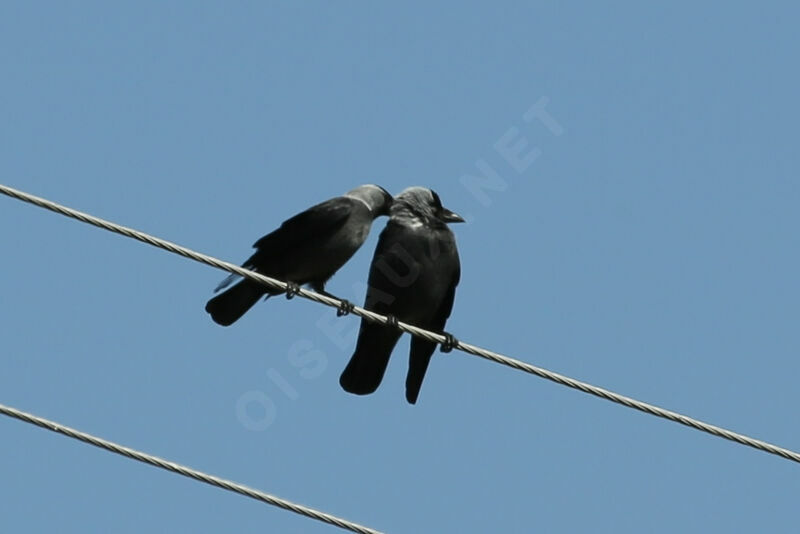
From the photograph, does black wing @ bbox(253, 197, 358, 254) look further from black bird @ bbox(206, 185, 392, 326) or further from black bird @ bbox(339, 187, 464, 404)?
black bird @ bbox(339, 187, 464, 404)

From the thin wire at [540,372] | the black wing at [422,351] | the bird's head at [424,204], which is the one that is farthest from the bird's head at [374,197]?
the thin wire at [540,372]

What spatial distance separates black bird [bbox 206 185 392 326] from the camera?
32.4 ft

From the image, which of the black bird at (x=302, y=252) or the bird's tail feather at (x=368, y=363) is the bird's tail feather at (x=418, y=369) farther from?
the black bird at (x=302, y=252)

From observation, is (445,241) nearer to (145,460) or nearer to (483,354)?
(483,354)

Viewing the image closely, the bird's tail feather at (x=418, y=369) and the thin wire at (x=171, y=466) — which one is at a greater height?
the bird's tail feather at (x=418, y=369)

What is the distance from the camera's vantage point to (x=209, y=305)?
9922mm

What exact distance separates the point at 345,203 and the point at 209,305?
1.03 m

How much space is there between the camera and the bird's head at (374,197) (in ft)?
33.6

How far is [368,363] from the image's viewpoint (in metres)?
10.1

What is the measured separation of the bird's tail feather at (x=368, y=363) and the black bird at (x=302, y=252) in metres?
0.43

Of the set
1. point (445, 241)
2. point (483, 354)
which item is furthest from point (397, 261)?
point (483, 354)

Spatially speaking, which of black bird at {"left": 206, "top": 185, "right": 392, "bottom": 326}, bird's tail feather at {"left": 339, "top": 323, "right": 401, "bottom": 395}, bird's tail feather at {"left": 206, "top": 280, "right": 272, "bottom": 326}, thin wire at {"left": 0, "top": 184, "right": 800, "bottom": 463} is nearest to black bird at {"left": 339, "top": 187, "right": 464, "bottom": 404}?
bird's tail feather at {"left": 339, "top": 323, "right": 401, "bottom": 395}

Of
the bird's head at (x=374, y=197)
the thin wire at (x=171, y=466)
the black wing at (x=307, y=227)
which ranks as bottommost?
the thin wire at (x=171, y=466)

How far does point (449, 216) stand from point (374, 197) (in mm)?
564
